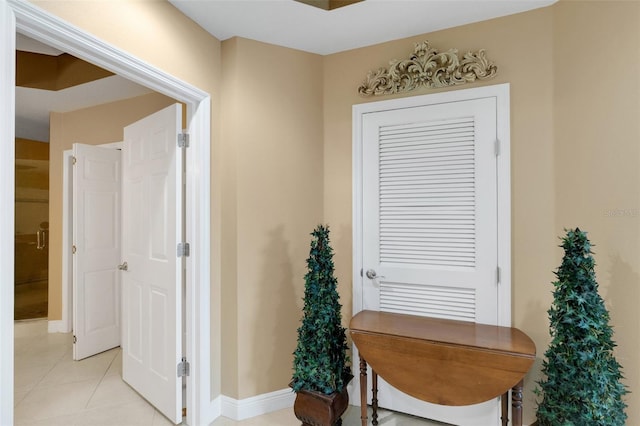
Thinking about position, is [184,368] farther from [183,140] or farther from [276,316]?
[183,140]

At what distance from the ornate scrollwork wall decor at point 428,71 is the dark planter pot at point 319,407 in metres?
1.95

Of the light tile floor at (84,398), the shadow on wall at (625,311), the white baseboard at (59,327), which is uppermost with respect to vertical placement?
the shadow on wall at (625,311)

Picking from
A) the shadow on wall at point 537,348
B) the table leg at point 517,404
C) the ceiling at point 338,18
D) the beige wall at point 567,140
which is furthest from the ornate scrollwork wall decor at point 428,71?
the table leg at point 517,404

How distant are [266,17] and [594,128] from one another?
1.90 meters

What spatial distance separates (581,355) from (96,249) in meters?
3.79

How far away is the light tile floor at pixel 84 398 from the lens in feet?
6.97

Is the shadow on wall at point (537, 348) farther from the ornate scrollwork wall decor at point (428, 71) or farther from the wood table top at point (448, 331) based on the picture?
the ornate scrollwork wall decor at point (428, 71)

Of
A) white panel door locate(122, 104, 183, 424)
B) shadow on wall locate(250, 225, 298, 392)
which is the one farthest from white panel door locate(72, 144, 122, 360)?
shadow on wall locate(250, 225, 298, 392)

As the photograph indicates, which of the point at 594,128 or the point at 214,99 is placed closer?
the point at 594,128

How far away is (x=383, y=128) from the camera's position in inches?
89.0

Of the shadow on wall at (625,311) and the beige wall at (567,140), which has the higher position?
the beige wall at (567,140)

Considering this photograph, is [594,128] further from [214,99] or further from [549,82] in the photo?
[214,99]
